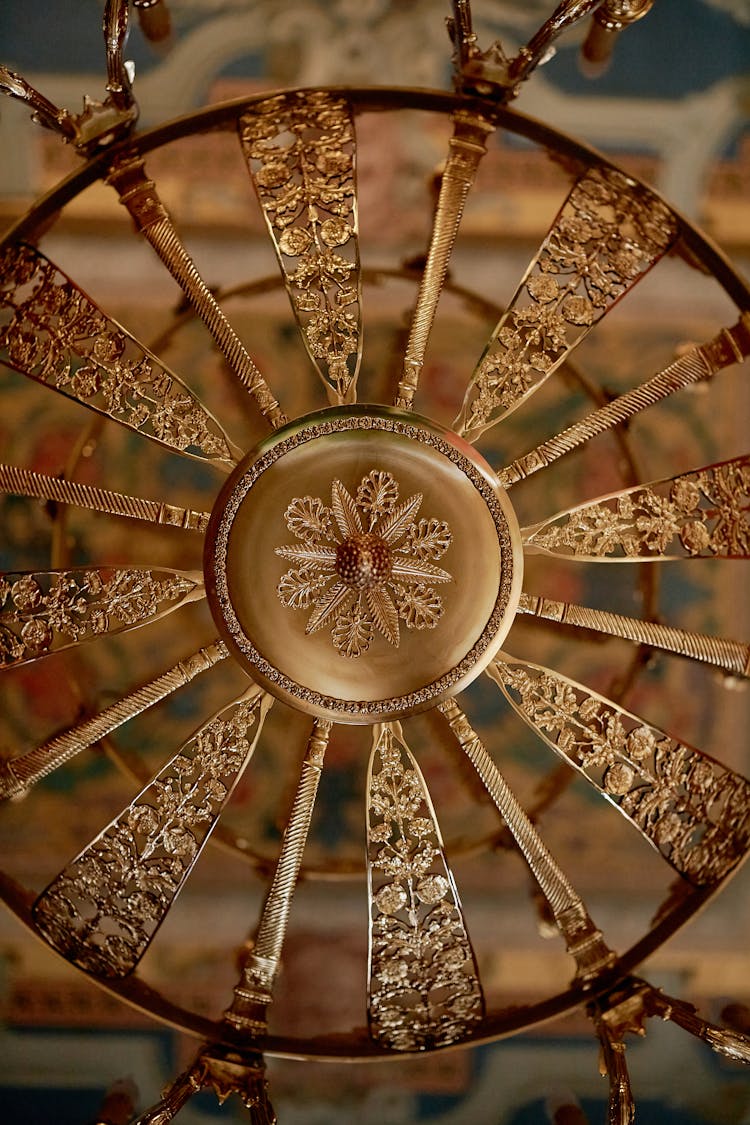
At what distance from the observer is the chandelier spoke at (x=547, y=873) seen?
231 cm

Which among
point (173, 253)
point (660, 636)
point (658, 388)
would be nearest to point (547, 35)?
point (658, 388)

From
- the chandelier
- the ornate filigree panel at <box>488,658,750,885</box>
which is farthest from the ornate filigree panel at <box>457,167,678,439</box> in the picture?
the ornate filigree panel at <box>488,658,750,885</box>

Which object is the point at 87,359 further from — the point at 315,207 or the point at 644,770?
the point at 644,770

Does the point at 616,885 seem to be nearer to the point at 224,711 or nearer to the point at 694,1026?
the point at 694,1026

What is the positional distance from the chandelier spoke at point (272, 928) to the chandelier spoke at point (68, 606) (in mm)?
530

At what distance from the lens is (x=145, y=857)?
90.7 inches

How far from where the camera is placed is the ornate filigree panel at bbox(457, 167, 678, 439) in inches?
88.0

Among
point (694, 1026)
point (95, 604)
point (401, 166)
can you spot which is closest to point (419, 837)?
point (694, 1026)

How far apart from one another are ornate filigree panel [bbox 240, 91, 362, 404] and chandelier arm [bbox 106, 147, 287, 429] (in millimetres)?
157

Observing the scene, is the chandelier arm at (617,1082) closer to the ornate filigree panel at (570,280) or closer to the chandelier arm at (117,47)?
the ornate filigree panel at (570,280)

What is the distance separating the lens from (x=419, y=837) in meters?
2.31

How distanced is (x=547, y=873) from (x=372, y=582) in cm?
79

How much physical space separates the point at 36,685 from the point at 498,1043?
5.91ft

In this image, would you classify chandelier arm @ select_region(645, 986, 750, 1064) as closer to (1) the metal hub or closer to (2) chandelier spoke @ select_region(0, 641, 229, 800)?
(1) the metal hub
